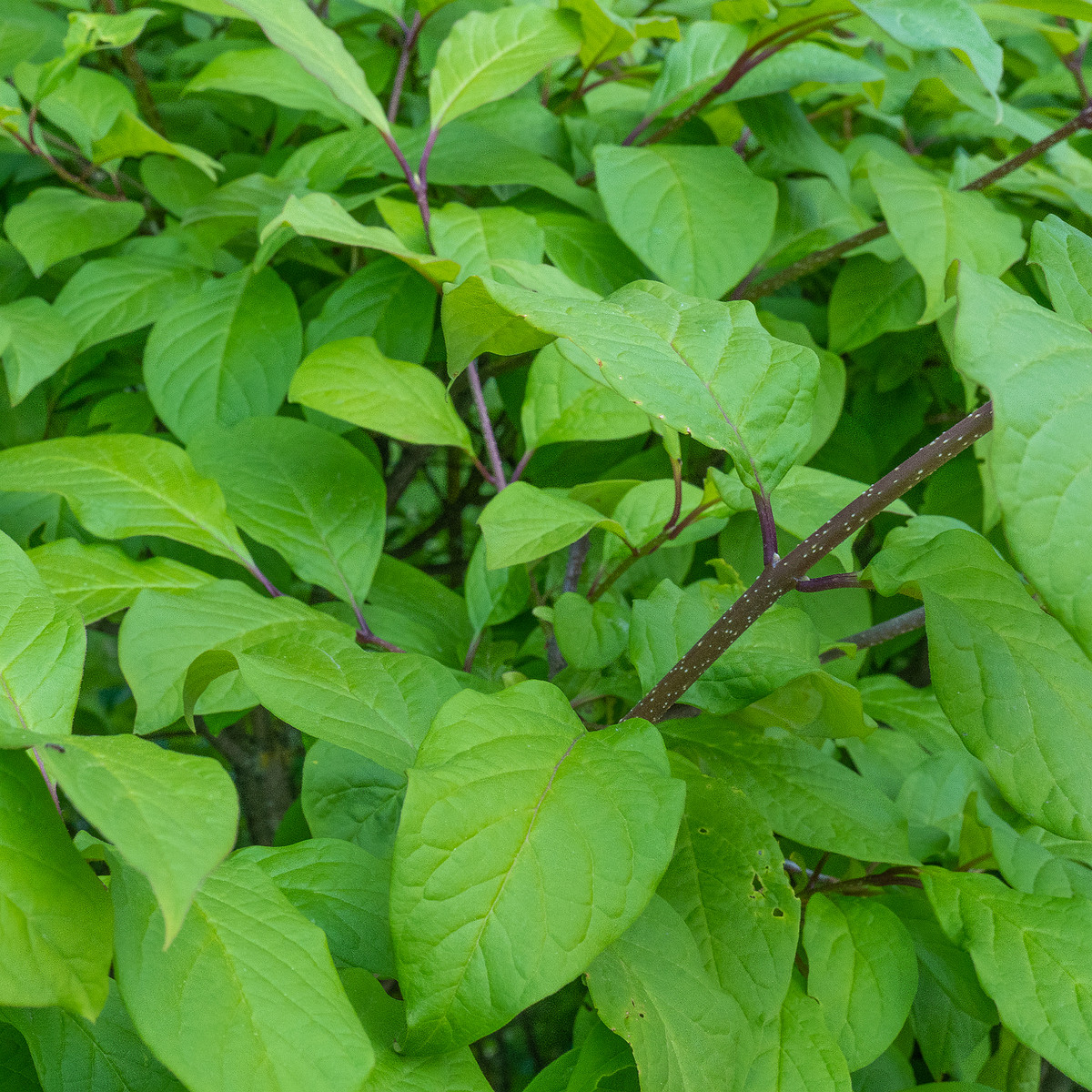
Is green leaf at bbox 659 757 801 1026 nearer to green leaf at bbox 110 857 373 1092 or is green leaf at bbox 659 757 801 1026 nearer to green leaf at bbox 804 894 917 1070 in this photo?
green leaf at bbox 804 894 917 1070

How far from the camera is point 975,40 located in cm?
76

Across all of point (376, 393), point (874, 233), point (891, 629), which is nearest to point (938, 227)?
point (874, 233)

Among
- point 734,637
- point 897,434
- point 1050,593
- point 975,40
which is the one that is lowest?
point 897,434

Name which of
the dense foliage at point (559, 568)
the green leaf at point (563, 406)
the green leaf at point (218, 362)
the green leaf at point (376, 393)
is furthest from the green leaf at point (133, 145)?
the green leaf at point (563, 406)

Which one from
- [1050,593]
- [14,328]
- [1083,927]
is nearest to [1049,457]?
[1050,593]

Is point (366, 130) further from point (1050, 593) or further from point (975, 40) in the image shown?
point (1050, 593)

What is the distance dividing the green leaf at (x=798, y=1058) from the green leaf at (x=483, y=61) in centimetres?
75

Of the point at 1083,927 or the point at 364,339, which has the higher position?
the point at 364,339

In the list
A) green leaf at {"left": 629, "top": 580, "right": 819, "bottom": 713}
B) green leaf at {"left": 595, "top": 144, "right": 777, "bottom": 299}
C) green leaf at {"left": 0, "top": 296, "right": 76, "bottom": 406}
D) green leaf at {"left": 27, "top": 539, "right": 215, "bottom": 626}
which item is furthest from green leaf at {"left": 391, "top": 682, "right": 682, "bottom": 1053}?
green leaf at {"left": 0, "top": 296, "right": 76, "bottom": 406}

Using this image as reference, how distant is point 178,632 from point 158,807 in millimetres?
276

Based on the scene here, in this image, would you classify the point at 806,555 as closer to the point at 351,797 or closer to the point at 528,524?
the point at 528,524

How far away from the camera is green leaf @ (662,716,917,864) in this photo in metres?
0.60

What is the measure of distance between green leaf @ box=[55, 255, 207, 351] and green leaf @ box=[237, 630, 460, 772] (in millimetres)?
473

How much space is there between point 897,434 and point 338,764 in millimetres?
806
